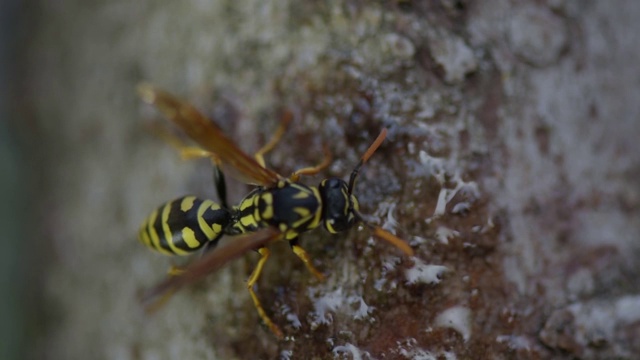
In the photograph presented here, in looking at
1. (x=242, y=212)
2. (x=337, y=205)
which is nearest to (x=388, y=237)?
(x=337, y=205)

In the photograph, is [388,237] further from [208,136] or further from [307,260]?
[208,136]

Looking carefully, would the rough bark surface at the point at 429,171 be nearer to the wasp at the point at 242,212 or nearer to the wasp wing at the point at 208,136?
the wasp at the point at 242,212

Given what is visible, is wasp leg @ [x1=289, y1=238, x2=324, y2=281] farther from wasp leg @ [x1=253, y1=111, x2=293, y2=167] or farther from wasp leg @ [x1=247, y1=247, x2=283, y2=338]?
wasp leg @ [x1=253, y1=111, x2=293, y2=167]

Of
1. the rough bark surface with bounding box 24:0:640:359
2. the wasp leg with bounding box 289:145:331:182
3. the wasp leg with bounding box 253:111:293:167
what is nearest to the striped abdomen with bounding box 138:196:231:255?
the rough bark surface with bounding box 24:0:640:359

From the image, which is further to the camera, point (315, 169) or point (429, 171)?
point (315, 169)

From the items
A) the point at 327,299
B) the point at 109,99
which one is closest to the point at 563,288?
the point at 327,299

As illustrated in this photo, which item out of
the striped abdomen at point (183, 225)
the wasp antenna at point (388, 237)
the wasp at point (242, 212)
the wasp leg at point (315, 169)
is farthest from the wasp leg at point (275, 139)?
the wasp antenna at point (388, 237)

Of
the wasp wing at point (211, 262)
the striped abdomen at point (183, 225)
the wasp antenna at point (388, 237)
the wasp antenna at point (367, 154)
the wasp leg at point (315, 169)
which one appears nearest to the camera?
the wasp wing at point (211, 262)
